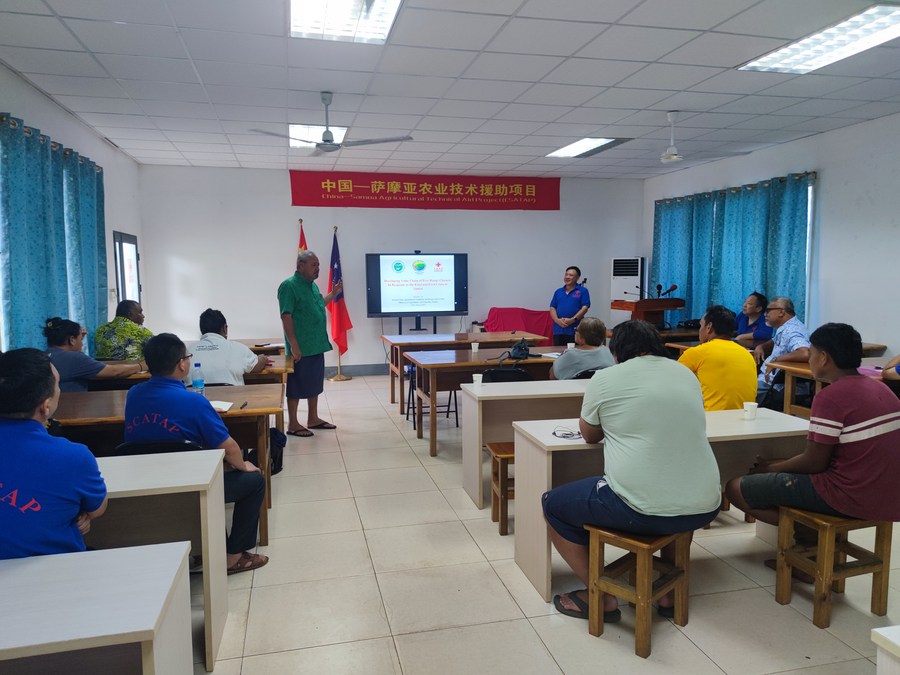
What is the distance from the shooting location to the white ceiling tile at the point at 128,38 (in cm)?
334

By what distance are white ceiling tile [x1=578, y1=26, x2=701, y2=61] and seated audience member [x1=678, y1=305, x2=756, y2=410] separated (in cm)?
170

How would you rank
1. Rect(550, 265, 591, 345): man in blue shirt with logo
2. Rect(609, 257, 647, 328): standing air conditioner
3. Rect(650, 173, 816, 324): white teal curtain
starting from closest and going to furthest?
1. Rect(650, 173, 816, 324): white teal curtain
2. Rect(550, 265, 591, 345): man in blue shirt with logo
3. Rect(609, 257, 647, 328): standing air conditioner

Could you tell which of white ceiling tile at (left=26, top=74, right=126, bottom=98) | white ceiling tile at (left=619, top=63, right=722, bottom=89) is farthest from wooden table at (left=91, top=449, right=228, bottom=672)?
white ceiling tile at (left=619, top=63, right=722, bottom=89)

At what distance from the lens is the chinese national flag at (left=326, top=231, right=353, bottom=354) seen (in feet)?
26.7

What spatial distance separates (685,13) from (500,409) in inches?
98.5

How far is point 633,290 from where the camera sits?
8758 mm

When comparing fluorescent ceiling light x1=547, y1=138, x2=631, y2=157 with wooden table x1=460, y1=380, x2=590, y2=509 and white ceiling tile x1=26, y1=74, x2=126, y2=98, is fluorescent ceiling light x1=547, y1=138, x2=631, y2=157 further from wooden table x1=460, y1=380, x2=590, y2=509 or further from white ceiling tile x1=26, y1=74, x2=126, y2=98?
white ceiling tile x1=26, y1=74, x2=126, y2=98

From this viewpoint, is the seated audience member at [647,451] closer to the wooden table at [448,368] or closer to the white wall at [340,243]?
the wooden table at [448,368]

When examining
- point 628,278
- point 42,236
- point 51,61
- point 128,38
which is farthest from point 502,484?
point 628,278

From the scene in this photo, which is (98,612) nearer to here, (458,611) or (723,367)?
(458,611)

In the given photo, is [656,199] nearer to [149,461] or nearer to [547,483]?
[547,483]

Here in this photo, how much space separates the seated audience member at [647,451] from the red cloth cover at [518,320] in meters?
6.31

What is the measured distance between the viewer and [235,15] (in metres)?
3.21

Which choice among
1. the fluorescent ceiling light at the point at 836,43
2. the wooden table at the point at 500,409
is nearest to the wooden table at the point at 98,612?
the wooden table at the point at 500,409
